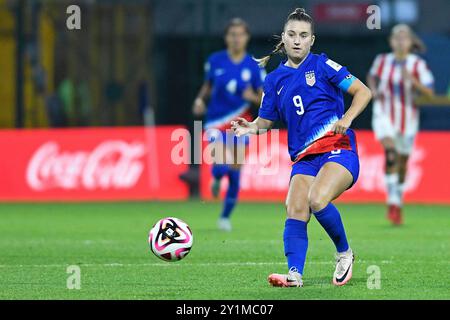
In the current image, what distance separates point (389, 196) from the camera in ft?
50.6

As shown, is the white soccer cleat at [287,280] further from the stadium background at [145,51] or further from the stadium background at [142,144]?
the stadium background at [145,51]

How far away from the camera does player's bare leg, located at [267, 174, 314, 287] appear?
8.70 metres

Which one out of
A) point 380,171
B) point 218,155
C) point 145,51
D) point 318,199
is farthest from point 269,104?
point 145,51

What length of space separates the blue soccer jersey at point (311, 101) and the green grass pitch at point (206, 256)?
3.29 feet

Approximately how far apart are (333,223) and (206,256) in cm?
254

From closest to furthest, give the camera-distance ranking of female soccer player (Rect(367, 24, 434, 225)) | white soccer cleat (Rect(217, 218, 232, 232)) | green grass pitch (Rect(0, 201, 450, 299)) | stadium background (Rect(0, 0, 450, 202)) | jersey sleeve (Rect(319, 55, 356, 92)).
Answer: green grass pitch (Rect(0, 201, 450, 299)) < jersey sleeve (Rect(319, 55, 356, 92)) < white soccer cleat (Rect(217, 218, 232, 232)) < female soccer player (Rect(367, 24, 434, 225)) < stadium background (Rect(0, 0, 450, 202))

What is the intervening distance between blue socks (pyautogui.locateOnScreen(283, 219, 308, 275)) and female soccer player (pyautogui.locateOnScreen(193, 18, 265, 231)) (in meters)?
5.69

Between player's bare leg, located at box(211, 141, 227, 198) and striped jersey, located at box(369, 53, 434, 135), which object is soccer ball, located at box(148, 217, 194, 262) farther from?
striped jersey, located at box(369, 53, 434, 135)

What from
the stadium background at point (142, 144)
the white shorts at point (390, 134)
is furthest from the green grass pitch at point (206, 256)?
the white shorts at point (390, 134)

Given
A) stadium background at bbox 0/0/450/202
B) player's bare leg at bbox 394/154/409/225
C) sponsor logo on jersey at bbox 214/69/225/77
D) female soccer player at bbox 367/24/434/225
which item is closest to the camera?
sponsor logo on jersey at bbox 214/69/225/77

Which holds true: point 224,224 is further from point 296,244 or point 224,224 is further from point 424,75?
point 296,244

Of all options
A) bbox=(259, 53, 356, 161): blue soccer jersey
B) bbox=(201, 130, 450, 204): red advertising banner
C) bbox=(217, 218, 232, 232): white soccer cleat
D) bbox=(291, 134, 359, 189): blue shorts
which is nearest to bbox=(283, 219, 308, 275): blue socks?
bbox=(291, 134, 359, 189): blue shorts

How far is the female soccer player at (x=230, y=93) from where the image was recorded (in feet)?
48.2
